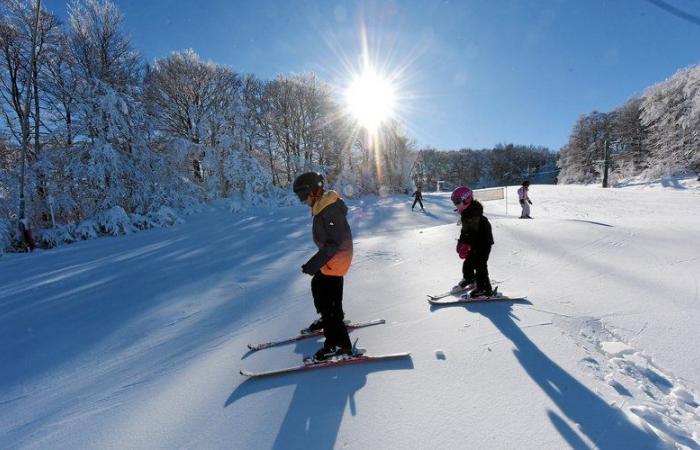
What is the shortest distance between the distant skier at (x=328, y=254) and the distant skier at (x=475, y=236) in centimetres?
184

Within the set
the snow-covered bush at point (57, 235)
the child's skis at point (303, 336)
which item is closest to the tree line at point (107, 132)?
the snow-covered bush at point (57, 235)

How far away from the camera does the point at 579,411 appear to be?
6.19 ft

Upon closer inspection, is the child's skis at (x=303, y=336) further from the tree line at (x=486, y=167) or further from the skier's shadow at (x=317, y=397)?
the tree line at (x=486, y=167)

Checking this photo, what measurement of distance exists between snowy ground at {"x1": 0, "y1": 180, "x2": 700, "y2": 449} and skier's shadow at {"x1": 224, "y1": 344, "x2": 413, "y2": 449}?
0.01 m

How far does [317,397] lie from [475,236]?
2.69 meters

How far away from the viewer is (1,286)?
19.5ft

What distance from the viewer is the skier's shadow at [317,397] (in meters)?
1.84

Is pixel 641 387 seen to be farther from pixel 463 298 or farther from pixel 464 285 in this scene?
pixel 464 285

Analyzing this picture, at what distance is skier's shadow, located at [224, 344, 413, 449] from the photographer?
184 centimetres

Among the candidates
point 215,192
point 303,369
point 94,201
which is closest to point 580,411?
point 303,369

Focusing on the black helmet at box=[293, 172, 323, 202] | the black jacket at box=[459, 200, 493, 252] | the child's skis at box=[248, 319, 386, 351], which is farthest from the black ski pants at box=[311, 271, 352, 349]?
the black jacket at box=[459, 200, 493, 252]

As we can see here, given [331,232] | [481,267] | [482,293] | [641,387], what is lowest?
[641,387]

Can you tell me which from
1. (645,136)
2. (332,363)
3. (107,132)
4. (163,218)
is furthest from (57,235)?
(645,136)

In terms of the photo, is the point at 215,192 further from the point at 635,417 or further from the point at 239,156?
the point at 635,417
